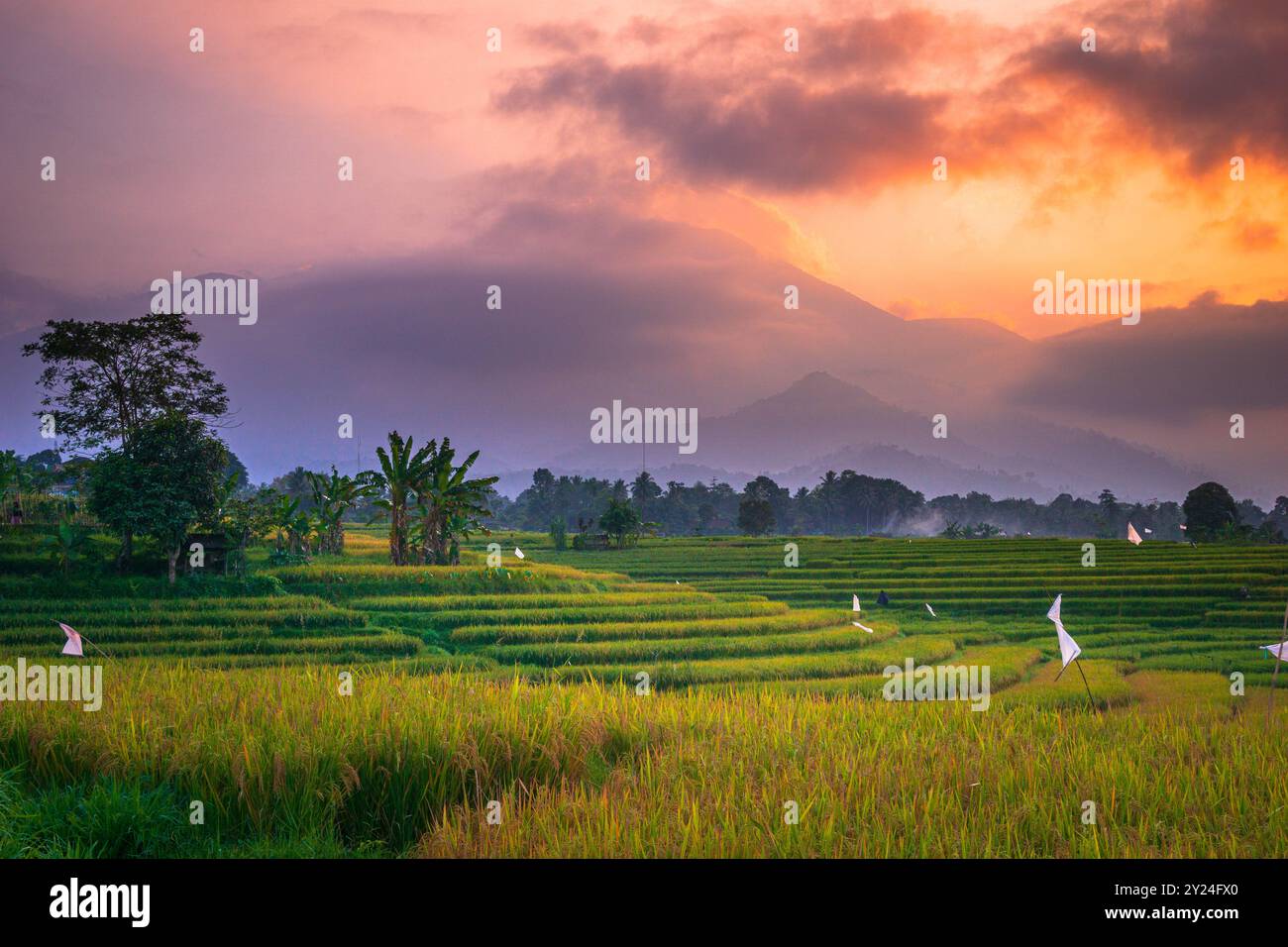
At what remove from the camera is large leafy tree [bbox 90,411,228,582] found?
2034 cm

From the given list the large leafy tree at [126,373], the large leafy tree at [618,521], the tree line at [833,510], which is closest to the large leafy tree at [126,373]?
the large leafy tree at [126,373]

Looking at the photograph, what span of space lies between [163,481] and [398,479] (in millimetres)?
9198

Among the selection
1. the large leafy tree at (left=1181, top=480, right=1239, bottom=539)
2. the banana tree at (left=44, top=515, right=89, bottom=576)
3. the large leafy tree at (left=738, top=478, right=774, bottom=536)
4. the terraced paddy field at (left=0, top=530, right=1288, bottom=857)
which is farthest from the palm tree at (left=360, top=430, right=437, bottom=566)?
the large leafy tree at (left=1181, top=480, right=1239, bottom=539)

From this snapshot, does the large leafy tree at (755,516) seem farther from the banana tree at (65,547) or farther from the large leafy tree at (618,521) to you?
the banana tree at (65,547)

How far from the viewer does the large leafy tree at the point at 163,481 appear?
20.3 metres

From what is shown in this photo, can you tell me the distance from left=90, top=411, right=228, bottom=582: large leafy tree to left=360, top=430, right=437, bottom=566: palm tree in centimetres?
732

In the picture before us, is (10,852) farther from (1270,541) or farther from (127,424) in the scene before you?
(1270,541)

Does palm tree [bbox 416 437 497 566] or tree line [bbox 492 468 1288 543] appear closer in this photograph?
palm tree [bbox 416 437 497 566]

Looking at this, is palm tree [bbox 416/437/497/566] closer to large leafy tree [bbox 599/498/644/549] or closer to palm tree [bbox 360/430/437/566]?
palm tree [bbox 360/430/437/566]

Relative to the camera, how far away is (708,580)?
37656 millimetres

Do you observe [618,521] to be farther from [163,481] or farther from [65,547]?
[65,547]
